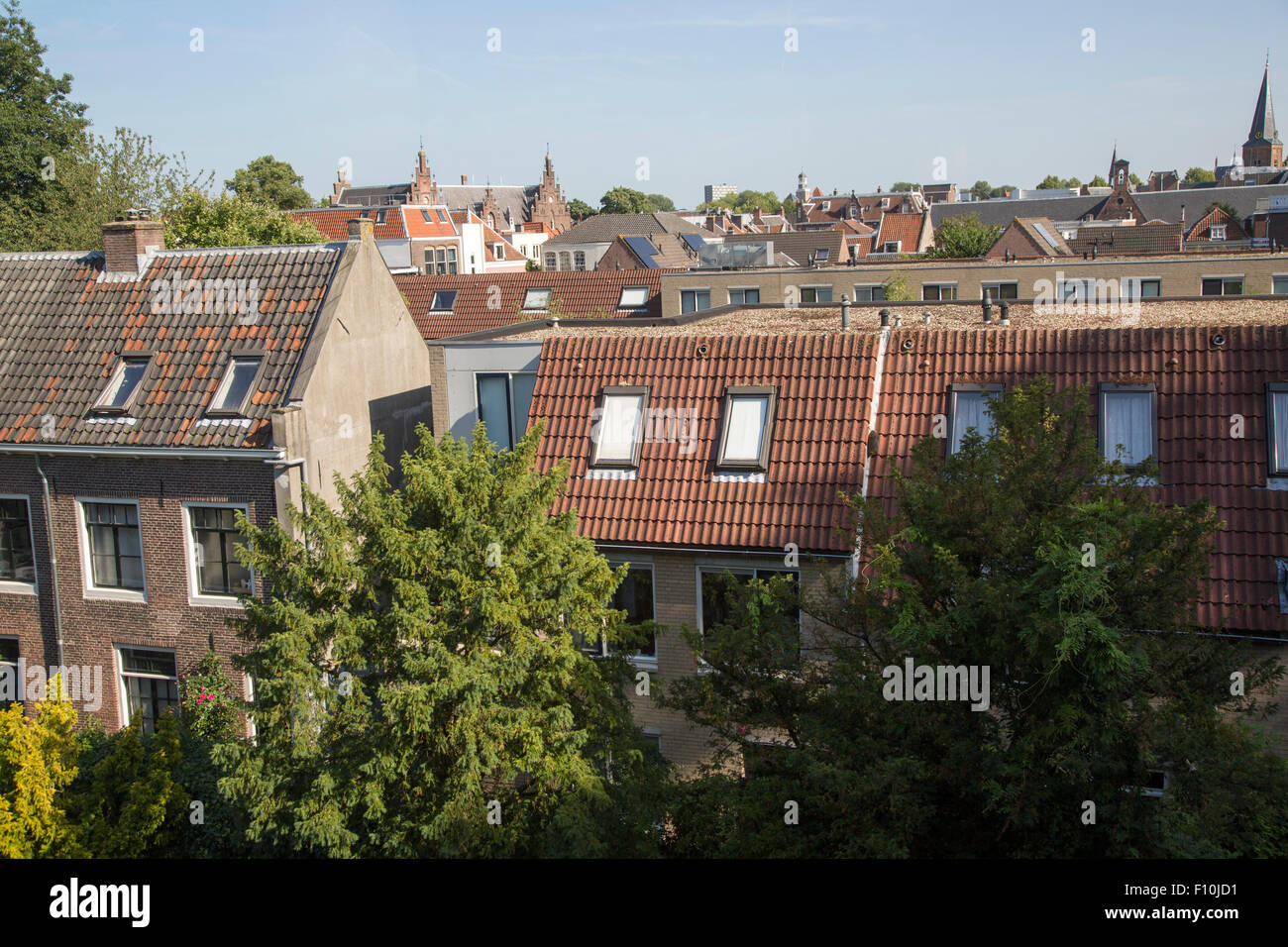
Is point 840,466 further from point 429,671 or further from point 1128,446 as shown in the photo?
point 429,671

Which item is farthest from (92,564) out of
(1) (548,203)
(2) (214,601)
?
(1) (548,203)

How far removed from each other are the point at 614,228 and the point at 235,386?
6697 centimetres

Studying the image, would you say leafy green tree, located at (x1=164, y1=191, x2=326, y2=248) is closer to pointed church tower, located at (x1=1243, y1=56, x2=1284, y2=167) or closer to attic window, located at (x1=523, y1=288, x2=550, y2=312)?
attic window, located at (x1=523, y1=288, x2=550, y2=312)

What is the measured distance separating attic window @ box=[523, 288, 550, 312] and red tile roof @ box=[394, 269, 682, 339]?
0.21 m

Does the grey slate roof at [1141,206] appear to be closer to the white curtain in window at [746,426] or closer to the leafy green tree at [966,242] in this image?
the leafy green tree at [966,242]

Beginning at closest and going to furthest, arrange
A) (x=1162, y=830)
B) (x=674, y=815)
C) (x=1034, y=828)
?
(x=1162, y=830) → (x=1034, y=828) → (x=674, y=815)

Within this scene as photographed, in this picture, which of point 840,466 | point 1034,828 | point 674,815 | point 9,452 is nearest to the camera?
point 1034,828

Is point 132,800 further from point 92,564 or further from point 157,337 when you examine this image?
point 157,337

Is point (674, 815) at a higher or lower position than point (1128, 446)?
lower

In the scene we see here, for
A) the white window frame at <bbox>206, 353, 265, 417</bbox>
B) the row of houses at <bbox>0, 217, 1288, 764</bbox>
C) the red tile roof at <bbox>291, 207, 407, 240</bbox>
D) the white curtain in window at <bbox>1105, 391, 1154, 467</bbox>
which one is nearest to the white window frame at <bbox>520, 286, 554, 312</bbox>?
the row of houses at <bbox>0, 217, 1288, 764</bbox>

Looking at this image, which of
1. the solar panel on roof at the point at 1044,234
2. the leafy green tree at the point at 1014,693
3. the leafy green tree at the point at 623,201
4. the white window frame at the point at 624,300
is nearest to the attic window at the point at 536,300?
the white window frame at the point at 624,300

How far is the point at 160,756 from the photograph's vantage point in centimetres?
1293

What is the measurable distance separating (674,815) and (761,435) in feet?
22.4
